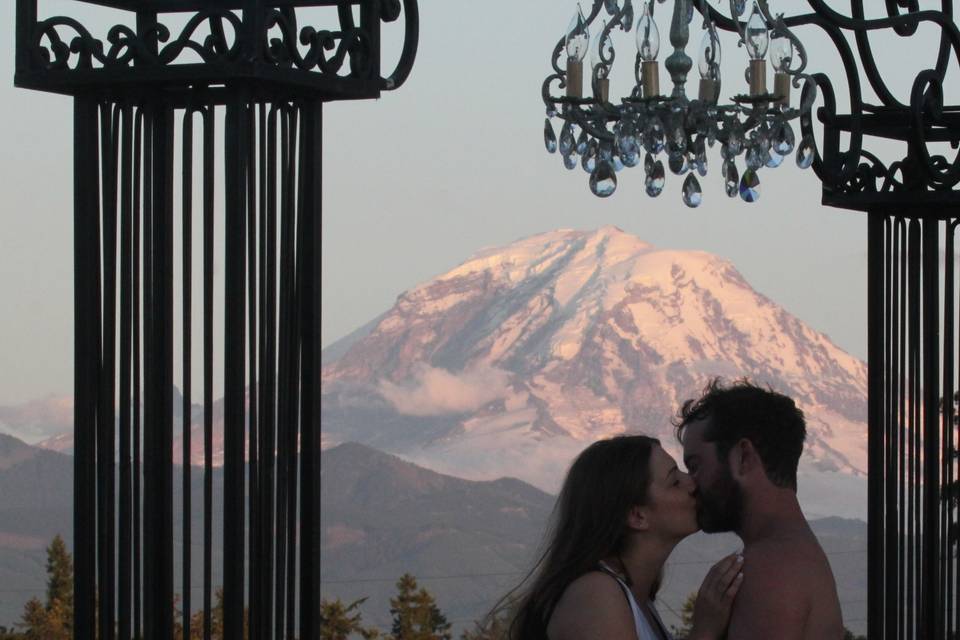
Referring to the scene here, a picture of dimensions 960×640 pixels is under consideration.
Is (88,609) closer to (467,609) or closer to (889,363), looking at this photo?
A: (889,363)

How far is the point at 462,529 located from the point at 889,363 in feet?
56.8

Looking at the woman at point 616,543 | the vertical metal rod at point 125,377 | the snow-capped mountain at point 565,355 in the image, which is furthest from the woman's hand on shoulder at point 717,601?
the snow-capped mountain at point 565,355

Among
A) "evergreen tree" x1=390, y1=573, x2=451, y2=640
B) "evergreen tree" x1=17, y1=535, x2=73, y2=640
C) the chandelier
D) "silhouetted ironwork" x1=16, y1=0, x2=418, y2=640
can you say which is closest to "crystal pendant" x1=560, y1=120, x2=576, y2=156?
the chandelier

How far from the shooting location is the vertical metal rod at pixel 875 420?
369 cm

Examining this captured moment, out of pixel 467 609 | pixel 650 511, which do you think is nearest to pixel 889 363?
pixel 650 511

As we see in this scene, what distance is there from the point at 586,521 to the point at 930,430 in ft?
4.95

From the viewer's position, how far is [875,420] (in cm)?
372

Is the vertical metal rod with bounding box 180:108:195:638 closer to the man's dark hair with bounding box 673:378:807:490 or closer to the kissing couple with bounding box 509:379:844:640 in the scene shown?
the kissing couple with bounding box 509:379:844:640

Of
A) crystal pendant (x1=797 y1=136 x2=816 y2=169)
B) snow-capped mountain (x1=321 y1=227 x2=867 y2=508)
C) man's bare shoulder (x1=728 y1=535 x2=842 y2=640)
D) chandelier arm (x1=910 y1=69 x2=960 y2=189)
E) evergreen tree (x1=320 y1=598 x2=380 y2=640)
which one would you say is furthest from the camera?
snow-capped mountain (x1=321 y1=227 x2=867 y2=508)

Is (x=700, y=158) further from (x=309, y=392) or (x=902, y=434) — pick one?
(x=309, y=392)

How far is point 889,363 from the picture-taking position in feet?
12.3

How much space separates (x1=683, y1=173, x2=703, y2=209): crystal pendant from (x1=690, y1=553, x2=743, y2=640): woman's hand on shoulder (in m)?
2.10

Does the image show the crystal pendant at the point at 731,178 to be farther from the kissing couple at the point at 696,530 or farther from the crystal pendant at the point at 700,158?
the kissing couple at the point at 696,530

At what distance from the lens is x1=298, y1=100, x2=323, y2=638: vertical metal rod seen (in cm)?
275
